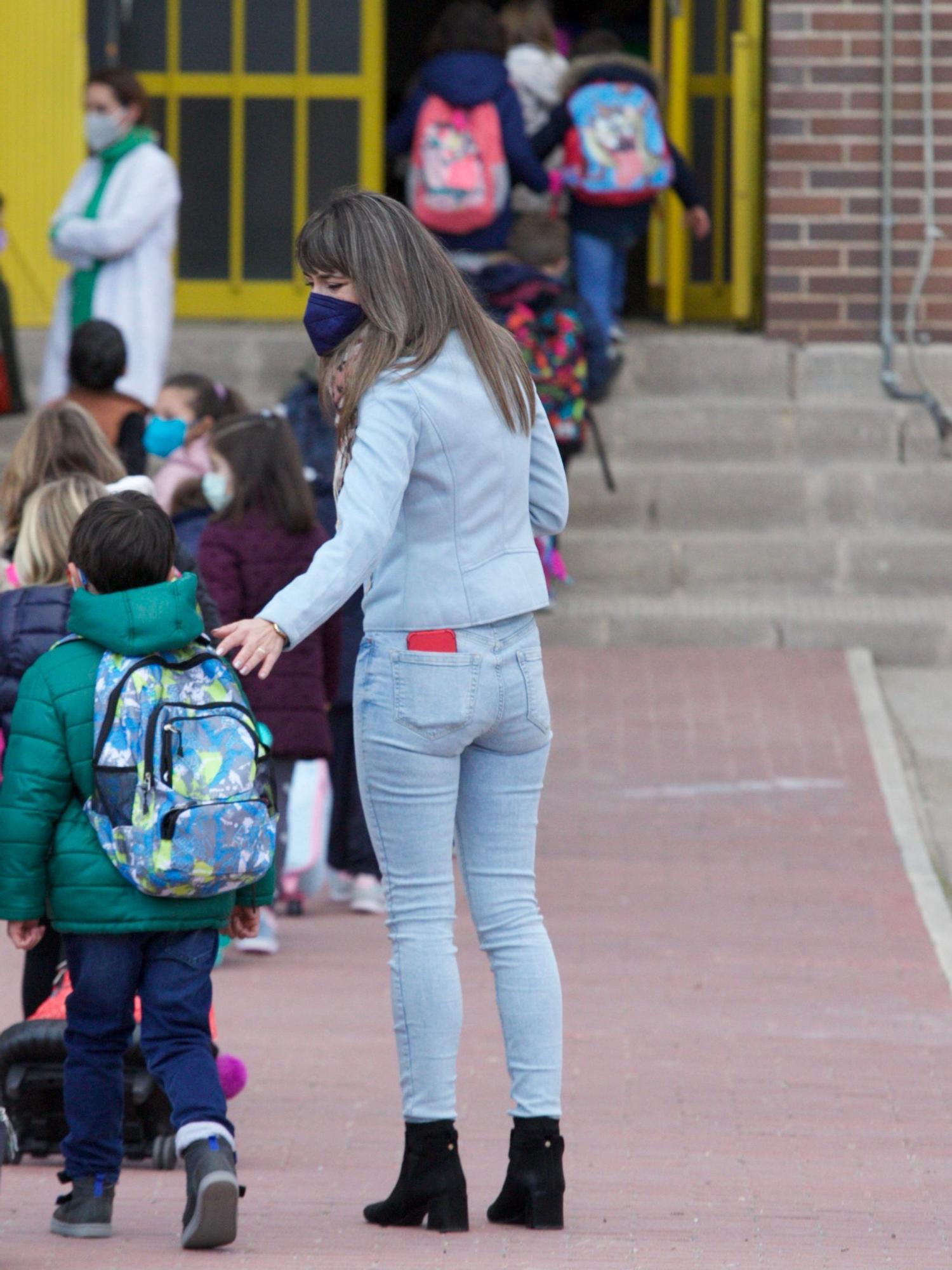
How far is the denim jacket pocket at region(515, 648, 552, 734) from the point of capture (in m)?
4.09

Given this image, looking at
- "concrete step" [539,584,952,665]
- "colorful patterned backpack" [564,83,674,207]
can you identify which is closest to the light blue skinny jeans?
"concrete step" [539,584,952,665]

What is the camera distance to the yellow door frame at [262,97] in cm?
1283

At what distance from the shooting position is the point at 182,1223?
410 cm

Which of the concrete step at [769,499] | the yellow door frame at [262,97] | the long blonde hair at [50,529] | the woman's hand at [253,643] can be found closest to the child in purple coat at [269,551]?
the long blonde hair at [50,529]

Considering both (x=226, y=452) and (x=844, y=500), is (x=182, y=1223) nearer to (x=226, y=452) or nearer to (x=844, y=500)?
(x=226, y=452)

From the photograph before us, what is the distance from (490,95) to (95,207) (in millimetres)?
2012

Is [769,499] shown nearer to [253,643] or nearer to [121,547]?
[121,547]

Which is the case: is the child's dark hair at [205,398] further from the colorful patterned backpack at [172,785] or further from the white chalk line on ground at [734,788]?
the colorful patterned backpack at [172,785]

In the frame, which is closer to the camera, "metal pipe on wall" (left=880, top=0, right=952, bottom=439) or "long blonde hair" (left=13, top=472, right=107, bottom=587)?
"long blonde hair" (left=13, top=472, right=107, bottom=587)

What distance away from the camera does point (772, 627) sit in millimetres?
10539

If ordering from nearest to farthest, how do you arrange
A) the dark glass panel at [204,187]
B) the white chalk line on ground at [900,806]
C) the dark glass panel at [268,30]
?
the white chalk line on ground at [900,806]
the dark glass panel at [268,30]
the dark glass panel at [204,187]

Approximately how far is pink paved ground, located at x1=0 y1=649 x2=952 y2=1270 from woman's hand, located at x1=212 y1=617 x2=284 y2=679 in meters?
1.03

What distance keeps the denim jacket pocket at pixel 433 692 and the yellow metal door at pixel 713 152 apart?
852 centimetres

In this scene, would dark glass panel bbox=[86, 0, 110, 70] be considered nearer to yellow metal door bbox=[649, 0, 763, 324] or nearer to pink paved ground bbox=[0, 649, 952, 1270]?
yellow metal door bbox=[649, 0, 763, 324]
